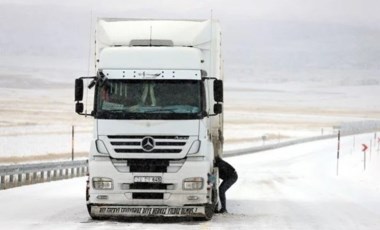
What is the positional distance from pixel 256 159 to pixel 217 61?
4230cm

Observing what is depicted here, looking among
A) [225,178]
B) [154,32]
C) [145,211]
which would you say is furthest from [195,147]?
[225,178]

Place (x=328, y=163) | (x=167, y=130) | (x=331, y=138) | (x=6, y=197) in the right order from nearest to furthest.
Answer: (x=167, y=130)
(x=6, y=197)
(x=328, y=163)
(x=331, y=138)

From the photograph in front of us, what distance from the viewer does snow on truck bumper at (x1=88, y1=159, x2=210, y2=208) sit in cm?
1622

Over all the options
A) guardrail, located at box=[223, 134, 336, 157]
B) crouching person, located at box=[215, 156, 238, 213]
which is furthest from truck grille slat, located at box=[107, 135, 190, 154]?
guardrail, located at box=[223, 134, 336, 157]

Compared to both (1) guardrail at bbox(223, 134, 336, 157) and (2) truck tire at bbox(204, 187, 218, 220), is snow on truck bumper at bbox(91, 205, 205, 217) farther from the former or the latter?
(1) guardrail at bbox(223, 134, 336, 157)

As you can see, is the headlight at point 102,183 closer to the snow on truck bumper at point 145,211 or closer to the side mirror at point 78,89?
the snow on truck bumper at point 145,211

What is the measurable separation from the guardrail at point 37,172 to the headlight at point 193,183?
11.8 m

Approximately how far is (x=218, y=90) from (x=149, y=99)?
1.27m

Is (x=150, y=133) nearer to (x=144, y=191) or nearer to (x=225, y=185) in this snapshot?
(x=144, y=191)

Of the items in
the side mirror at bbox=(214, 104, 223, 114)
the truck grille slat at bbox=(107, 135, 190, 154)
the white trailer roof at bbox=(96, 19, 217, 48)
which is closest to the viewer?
the truck grille slat at bbox=(107, 135, 190, 154)

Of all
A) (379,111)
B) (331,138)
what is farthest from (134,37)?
(379,111)

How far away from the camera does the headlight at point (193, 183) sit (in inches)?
644

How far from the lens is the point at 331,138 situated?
97.8 m

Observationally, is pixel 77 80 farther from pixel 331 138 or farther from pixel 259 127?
pixel 259 127
